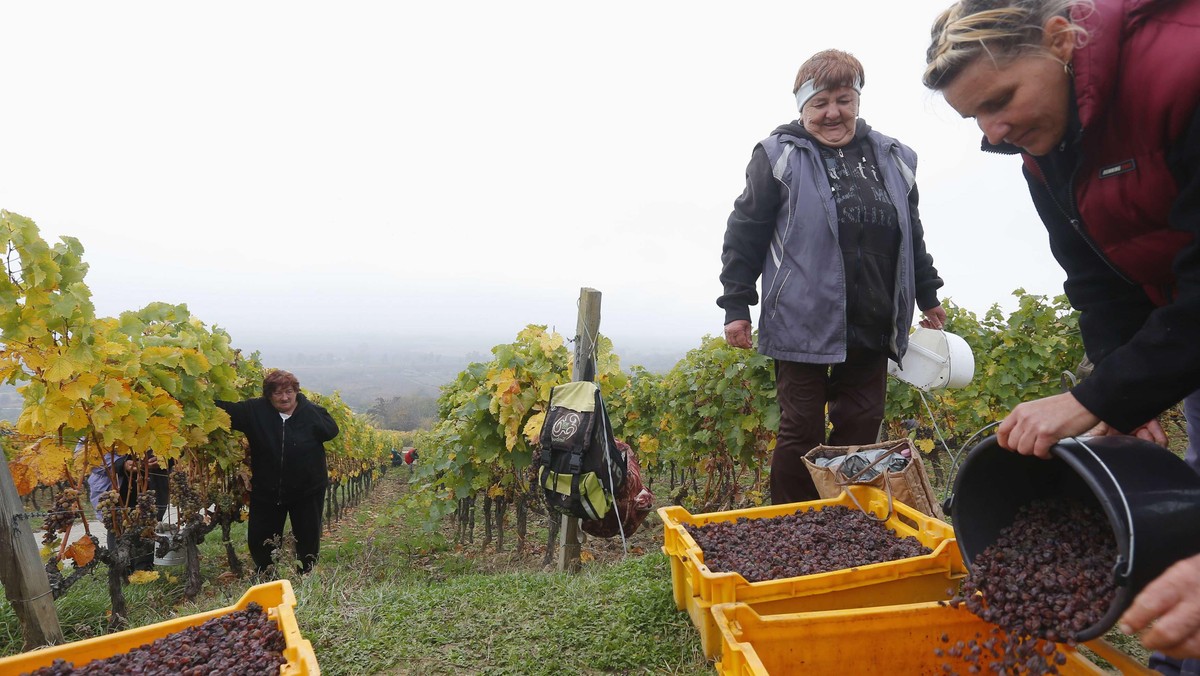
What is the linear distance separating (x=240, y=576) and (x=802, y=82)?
17.5 ft

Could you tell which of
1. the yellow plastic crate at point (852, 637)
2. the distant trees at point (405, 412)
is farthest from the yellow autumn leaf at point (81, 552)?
the distant trees at point (405, 412)

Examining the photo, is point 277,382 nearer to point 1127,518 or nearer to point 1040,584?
point 1040,584

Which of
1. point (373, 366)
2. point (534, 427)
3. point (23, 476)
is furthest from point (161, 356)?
point (373, 366)

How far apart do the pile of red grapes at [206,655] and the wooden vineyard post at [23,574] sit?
1.42 metres

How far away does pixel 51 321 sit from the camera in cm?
277

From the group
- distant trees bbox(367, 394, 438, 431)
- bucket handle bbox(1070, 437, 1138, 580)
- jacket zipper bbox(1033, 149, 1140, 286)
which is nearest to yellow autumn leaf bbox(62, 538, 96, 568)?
bucket handle bbox(1070, 437, 1138, 580)

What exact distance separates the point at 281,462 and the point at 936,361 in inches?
163

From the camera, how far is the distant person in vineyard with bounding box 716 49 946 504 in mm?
2654

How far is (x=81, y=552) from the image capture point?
310 centimetres

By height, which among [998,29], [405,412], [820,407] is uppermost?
[998,29]

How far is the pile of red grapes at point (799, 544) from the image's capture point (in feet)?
6.61

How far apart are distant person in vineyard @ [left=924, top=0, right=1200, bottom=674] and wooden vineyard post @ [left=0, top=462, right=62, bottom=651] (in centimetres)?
352

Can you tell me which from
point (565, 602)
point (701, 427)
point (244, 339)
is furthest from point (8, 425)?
point (244, 339)

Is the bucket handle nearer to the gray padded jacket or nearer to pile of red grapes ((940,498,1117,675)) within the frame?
pile of red grapes ((940,498,1117,675))
